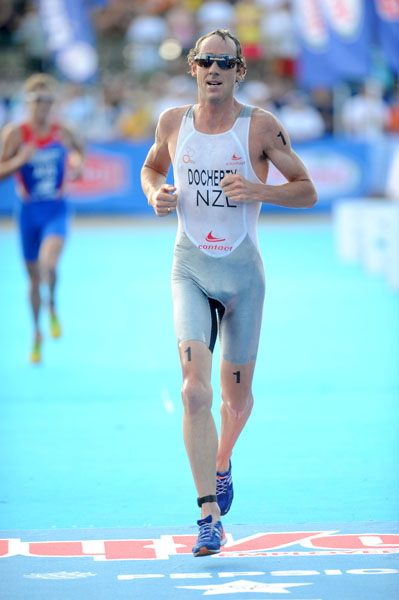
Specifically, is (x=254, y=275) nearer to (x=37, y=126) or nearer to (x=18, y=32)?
(x=37, y=126)

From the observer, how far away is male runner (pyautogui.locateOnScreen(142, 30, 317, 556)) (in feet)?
17.2

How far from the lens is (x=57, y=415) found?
8.09m

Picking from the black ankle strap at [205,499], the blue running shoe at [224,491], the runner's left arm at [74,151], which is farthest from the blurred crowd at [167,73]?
the black ankle strap at [205,499]

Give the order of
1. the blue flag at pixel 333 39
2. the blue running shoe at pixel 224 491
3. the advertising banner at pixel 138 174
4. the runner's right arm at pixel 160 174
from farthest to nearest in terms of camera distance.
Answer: the advertising banner at pixel 138 174 → the blue flag at pixel 333 39 → the blue running shoe at pixel 224 491 → the runner's right arm at pixel 160 174

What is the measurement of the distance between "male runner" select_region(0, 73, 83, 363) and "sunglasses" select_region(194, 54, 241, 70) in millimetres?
4972

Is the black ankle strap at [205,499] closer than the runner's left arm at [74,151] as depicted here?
Yes

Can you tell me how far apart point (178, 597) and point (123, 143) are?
60.8ft

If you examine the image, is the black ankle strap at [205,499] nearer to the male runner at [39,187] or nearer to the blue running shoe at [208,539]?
the blue running shoe at [208,539]

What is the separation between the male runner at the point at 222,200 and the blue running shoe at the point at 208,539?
0.99 ft

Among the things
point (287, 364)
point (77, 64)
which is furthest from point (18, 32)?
point (287, 364)

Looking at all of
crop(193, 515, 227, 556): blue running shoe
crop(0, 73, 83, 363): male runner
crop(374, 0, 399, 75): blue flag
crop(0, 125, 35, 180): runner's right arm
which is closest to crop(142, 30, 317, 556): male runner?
crop(193, 515, 227, 556): blue running shoe

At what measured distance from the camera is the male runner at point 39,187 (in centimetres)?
1006

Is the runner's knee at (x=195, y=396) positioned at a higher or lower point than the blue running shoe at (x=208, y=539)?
higher

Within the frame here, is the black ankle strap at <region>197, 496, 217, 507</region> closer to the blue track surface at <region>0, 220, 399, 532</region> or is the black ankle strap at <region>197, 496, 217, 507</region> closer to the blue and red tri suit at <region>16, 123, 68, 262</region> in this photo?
the blue track surface at <region>0, 220, 399, 532</region>
